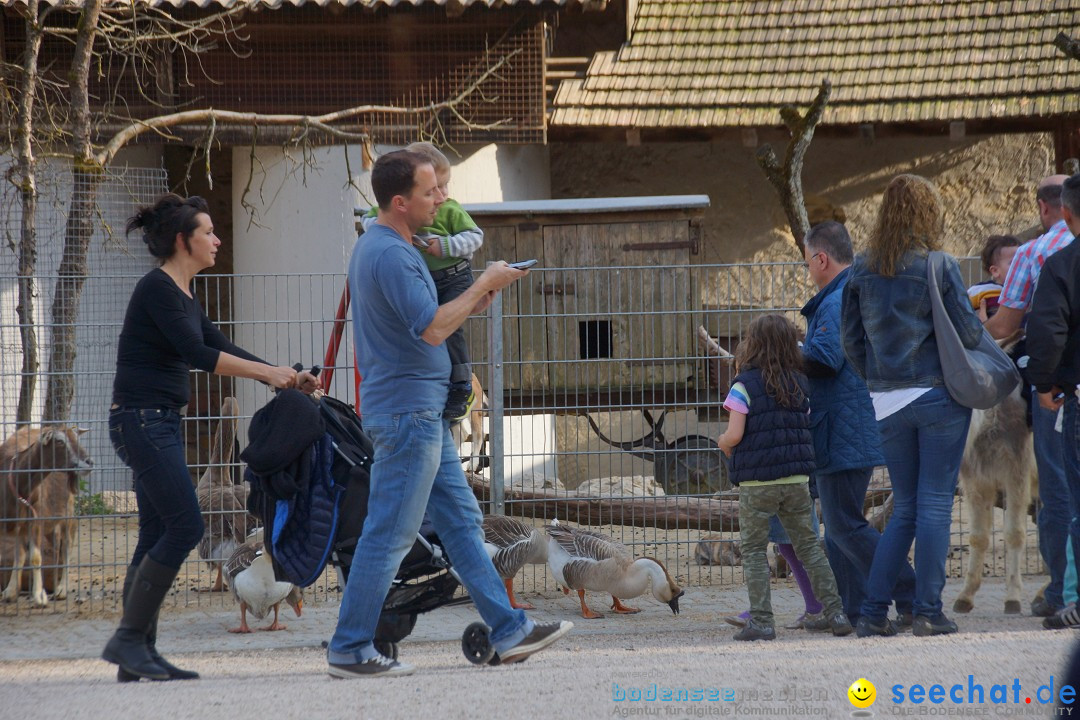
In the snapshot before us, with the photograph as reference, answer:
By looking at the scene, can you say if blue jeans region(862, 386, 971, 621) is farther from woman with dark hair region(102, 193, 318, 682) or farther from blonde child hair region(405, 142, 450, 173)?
woman with dark hair region(102, 193, 318, 682)

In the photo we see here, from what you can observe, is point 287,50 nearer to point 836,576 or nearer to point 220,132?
point 220,132

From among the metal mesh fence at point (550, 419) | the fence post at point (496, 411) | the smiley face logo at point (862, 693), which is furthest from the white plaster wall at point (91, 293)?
the smiley face logo at point (862, 693)

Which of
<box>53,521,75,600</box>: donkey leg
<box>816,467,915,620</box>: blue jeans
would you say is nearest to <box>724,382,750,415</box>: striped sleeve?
<box>816,467,915,620</box>: blue jeans

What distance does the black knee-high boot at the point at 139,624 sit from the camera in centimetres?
444

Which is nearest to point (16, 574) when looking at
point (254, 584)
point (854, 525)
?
point (254, 584)

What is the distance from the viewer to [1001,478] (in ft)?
19.2

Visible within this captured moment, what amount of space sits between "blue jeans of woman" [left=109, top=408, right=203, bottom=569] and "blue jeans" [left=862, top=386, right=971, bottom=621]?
112 inches

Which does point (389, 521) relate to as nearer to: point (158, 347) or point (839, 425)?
point (158, 347)

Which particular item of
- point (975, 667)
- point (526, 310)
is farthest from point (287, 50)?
point (975, 667)

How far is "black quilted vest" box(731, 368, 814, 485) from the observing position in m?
5.03

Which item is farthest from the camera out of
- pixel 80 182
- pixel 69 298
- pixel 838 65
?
pixel 838 65

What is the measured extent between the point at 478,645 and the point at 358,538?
63 centimetres

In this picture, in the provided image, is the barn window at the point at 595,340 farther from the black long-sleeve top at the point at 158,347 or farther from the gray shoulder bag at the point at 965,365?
the black long-sleeve top at the point at 158,347

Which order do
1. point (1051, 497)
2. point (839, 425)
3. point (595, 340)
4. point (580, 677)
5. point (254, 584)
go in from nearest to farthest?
point (580, 677), point (839, 425), point (1051, 497), point (254, 584), point (595, 340)
